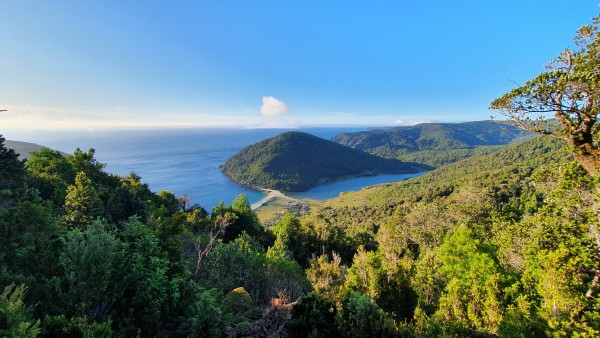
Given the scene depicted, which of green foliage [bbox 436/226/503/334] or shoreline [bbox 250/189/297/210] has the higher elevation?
green foliage [bbox 436/226/503/334]

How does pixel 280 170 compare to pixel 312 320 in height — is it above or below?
below

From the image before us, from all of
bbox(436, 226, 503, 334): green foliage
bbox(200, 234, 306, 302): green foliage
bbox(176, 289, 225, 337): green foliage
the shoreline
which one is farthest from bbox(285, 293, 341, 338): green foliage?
the shoreline

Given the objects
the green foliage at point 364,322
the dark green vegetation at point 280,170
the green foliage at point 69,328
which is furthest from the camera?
the dark green vegetation at point 280,170

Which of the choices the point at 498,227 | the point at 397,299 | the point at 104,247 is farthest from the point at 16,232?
the point at 498,227

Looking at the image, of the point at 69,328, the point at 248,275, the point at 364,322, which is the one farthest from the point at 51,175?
the point at 364,322

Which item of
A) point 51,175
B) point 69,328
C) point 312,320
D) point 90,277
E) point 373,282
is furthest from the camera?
point 51,175

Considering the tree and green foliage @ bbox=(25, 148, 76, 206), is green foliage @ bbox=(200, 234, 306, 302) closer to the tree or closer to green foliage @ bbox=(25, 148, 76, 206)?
the tree

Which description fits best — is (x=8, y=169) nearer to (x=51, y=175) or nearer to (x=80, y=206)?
(x=80, y=206)

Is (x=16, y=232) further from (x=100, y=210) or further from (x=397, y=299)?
(x=397, y=299)

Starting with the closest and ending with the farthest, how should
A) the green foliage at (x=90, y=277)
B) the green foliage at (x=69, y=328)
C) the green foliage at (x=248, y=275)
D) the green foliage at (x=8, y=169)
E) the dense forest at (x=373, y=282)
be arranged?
the green foliage at (x=69, y=328) → the dense forest at (x=373, y=282) → the green foliage at (x=90, y=277) → the green foliage at (x=248, y=275) → the green foliage at (x=8, y=169)

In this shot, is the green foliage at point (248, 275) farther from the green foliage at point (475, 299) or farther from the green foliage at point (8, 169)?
the green foliage at point (8, 169)

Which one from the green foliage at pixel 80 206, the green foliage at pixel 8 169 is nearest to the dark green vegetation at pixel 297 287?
the green foliage at pixel 80 206
